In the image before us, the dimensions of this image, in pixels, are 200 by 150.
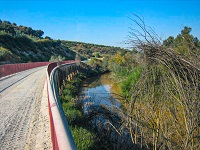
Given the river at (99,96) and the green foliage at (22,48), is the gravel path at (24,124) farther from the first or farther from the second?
the green foliage at (22,48)

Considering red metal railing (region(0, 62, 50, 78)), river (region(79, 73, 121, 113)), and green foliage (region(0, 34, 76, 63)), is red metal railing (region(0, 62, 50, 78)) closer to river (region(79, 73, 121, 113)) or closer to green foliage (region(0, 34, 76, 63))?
river (region(79, 73, 121, 113))

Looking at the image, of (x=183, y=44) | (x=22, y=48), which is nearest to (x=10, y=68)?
(x=183, y=44)

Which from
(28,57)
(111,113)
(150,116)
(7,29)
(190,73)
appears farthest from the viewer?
(7,29)

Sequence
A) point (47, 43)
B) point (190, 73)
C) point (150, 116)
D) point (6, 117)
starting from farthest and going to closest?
point (47, 43) → point (6, 117) → point (150, 116) → point (190, 73)

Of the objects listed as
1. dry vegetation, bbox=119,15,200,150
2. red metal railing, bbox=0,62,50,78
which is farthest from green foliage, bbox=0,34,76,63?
dry vegetation, bbox=119,15,200,150


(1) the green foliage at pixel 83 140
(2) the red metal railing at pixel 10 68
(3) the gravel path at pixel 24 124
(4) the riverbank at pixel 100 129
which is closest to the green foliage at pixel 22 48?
(2) the red metal railing at pixel 10 68

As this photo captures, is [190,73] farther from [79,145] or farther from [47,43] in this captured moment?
[47,43]

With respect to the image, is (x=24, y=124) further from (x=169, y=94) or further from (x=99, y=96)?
(x=169, y=94)

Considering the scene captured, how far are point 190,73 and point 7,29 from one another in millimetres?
68397

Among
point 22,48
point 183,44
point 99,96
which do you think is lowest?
point 99,96

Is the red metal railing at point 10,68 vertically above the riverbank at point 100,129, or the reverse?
the red metal railing at point 10,68

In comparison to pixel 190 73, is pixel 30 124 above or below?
below

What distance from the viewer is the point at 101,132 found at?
26.7 feet

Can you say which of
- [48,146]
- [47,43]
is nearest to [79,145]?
[48,146]
